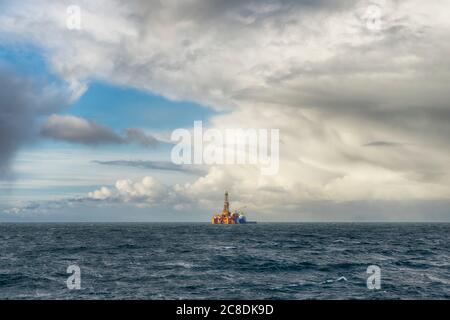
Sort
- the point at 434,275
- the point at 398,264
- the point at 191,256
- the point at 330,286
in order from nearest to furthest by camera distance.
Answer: the point at 330,286, the point at 434,275, the point at 398,264, the point at 191,256
